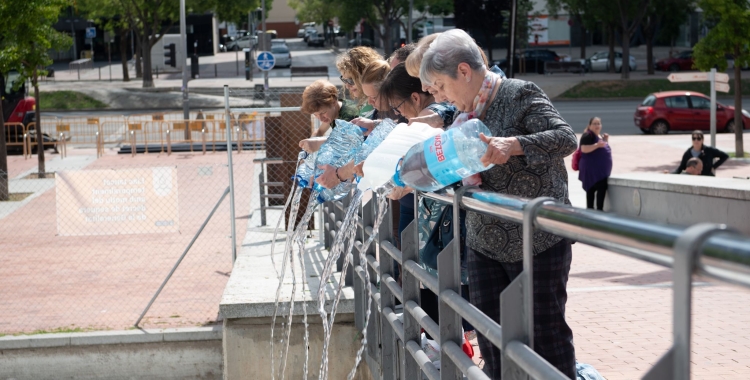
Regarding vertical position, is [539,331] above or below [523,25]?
below

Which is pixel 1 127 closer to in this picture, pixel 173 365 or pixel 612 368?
pixel 173 365

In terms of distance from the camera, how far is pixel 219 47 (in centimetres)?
8412

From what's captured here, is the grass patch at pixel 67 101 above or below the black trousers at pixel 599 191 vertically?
above

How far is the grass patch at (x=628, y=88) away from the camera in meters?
42.7

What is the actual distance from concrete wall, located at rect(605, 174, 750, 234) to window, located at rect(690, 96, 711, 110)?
16836 millimetres

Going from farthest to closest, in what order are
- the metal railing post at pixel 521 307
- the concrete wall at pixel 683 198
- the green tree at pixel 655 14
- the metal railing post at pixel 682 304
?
the green tree at pixel 655 14 → the concrete wall at pixel 683 198 → the metal railing post at pixel 521 307 → the metal railing post at pixel 682 304

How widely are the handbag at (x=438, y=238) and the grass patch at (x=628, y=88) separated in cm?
3956

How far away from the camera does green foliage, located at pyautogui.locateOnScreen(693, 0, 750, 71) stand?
66.3ft

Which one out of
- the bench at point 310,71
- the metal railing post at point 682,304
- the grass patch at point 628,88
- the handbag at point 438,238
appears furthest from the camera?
the bench at point 310,71

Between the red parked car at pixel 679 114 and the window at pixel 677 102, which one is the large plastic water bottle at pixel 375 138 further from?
the window at pixel 677 102

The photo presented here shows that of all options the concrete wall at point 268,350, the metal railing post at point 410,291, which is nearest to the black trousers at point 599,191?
the concrete wall at point 268,350

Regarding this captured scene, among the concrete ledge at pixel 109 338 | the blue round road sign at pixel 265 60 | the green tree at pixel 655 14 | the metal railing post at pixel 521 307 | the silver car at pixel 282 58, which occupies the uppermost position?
the green tree at pixel 655 14

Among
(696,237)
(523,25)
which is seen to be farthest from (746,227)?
(523,25)

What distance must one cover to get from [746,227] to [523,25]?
50.3 metres
